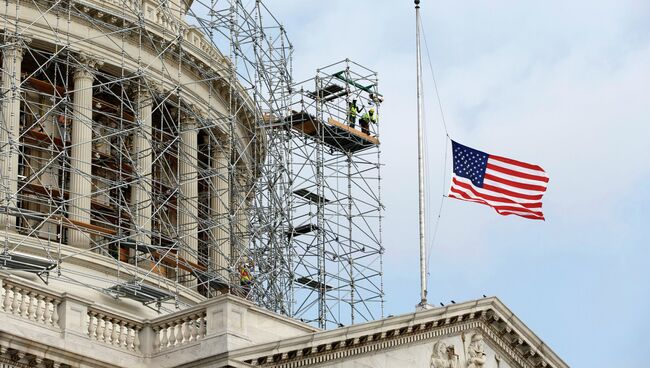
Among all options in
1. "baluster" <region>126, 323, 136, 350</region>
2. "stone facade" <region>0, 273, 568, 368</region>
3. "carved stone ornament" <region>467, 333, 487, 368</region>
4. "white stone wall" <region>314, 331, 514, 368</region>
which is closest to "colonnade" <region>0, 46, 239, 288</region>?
"baluster" <region>126, 323, 136, 350</region>

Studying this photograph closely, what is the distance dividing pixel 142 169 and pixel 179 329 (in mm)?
14820

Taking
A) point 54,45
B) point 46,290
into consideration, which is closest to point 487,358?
point 46,290

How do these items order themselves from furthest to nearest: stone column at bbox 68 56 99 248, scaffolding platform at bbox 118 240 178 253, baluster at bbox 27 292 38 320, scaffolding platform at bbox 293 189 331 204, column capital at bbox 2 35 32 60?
scaffolding platform at bbox 293 189 331 204 → column capital at bbox 2 35 32 60 → stone column at bbox 68 56 99 248 → scaffolding platform at bbox 118 240 178 253 → baluster at bbox 27 292 38 320

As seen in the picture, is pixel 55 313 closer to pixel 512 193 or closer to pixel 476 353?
pixel 476 353

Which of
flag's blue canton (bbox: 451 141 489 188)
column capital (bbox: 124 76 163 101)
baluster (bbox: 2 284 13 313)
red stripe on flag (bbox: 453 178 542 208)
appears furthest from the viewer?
column capital (bbox: 124 76 163 101)

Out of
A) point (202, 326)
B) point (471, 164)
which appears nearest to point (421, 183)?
point (471, 164)

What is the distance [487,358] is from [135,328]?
412 inches

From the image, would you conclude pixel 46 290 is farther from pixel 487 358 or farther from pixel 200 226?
pixel 200 226

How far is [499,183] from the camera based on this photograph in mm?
50438

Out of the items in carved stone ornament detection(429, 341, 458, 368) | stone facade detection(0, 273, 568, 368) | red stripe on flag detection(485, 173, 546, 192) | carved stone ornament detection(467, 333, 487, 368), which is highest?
red stripe on flag detection(485, 173, 546, 192)

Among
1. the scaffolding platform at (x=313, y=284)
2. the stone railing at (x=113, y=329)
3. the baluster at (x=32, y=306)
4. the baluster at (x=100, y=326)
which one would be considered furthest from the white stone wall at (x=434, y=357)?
the scaffolding platform at (x=313, y=284)

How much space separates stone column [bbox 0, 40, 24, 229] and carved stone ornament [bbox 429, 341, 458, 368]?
12.2 m

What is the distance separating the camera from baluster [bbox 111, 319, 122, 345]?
131 feet

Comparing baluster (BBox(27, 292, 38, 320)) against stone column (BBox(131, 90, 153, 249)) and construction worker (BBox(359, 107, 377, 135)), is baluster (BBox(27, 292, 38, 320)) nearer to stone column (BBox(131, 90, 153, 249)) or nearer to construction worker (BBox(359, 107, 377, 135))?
stone column (BBox(131, 90, 153, 249))
